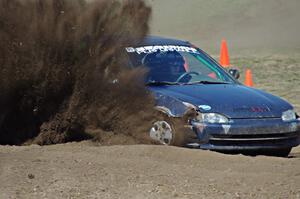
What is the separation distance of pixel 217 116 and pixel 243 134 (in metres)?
0.36

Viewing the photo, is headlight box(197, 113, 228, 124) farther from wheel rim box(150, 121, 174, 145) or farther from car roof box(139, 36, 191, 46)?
car roof box(139, 36, 191, 46)

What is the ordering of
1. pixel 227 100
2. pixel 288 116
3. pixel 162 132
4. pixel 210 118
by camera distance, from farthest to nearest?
pixel 288 116 → pixel 227 100 → pixel 162 132 → pixel 210 118

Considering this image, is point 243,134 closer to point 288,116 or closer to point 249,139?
point 249,139

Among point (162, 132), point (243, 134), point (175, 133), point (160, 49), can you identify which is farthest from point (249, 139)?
point (160, 49)

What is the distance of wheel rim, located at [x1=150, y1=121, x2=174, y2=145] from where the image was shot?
846 centimetres

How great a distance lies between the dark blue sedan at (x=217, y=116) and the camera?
840 cm

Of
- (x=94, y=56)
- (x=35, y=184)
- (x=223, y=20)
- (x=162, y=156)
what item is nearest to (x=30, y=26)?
(x=94, y=56)

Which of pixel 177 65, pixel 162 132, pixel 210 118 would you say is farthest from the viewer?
pixel 177 65

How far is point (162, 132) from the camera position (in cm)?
856

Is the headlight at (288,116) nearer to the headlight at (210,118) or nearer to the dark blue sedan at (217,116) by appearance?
the dark blue sedan at (217,116)

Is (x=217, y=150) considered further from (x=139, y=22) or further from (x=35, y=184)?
(x=35, y=184)

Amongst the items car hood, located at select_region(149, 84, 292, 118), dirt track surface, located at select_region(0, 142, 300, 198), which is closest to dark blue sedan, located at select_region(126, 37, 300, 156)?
car hood, located at select_region(149, 84, 292, 118)

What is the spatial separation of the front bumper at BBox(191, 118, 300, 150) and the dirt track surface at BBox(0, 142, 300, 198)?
2.22ft

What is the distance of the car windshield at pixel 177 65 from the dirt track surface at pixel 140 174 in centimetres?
191
